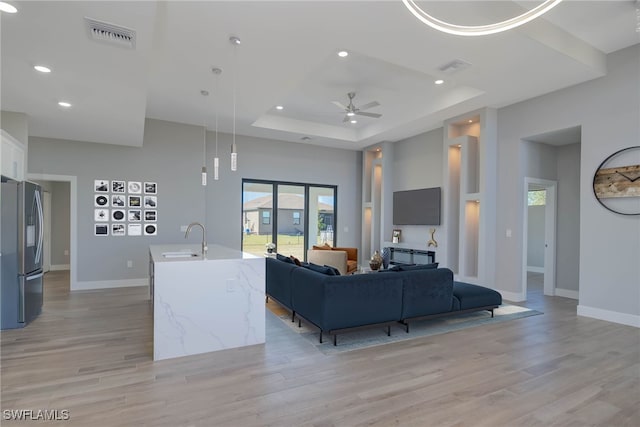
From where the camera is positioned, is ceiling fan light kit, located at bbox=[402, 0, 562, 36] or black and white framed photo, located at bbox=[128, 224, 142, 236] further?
black and white framed photo, located at bbox=[128, 224, 142, 236]

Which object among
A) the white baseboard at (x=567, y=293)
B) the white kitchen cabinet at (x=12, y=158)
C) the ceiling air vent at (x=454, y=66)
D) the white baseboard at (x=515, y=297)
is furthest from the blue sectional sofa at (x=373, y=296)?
the white kitchen cabinet at (x=12, y=158)

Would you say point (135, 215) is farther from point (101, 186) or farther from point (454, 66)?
point (454, 66)

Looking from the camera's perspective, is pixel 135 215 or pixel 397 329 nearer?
→ pixel 397 329

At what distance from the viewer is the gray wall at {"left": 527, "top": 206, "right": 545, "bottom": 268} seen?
8898 mm

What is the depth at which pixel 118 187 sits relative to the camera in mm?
6379

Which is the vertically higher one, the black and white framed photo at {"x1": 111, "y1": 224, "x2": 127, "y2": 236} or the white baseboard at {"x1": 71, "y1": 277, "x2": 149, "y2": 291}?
the black and white framed photo at {"x1": 111, "y1": 224, "x2": 127, "y2": 236}

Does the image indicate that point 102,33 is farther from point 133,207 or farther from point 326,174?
point 326,174

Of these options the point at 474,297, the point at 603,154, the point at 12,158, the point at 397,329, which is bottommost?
Result: the point at 397,329

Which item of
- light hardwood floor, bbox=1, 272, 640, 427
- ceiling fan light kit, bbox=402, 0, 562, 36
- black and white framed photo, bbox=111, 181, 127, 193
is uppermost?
ceiling fan light kit, bbox=402, 0, 562, 36

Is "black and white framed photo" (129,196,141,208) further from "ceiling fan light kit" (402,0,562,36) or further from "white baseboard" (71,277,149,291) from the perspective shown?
"ceiling fan light kit" (402,0,562,36)

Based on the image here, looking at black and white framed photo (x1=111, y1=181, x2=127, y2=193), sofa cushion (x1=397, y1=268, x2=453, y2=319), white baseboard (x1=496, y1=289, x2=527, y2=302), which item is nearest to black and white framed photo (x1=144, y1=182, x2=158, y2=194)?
black and white framed photo (x1=111, y1=181, x2=127, y2=193)

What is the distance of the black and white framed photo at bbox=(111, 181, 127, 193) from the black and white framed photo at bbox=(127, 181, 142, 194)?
9 centimetres

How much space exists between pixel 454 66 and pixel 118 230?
21.1 feet

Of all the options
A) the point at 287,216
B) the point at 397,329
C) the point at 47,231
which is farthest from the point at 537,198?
the point at 47,231
